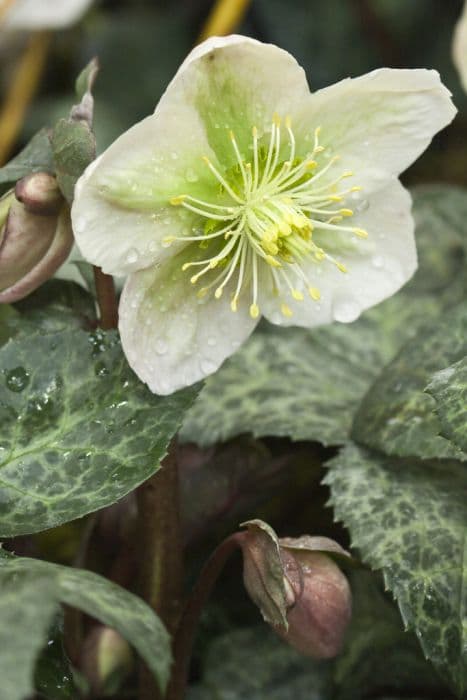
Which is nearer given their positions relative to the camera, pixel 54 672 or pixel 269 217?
pixel 54 672

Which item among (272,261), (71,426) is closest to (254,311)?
(272,261)

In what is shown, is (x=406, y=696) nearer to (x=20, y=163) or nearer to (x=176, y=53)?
(x=20, y=163)

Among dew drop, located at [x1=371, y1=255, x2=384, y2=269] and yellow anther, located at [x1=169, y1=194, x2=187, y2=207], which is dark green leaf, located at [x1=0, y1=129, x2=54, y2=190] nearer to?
yellow anther, located at [x1=169, y1=194, x2=187, y2=207]

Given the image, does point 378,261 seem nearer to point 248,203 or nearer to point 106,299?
point 248,203

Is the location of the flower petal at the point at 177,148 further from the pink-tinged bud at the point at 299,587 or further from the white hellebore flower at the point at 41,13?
the white hellebore flower at the point at 41,13

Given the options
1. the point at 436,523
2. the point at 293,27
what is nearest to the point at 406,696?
the point at 436,523
